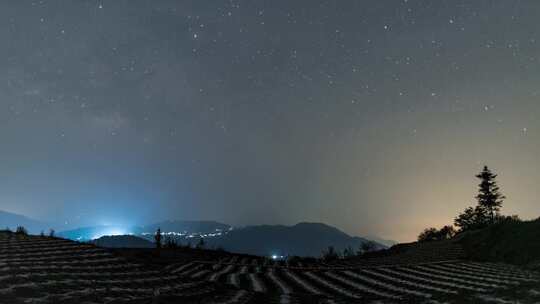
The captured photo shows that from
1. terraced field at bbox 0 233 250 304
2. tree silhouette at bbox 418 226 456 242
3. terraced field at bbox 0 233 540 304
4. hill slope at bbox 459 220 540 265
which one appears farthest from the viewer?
tree silhouette at bbox 418 226 456 242

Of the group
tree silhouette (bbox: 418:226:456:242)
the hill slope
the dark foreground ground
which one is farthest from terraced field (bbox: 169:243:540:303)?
tree silhouette (bbox: 418:226:456:242)

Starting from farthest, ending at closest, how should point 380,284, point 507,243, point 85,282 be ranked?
point 507,243 < point 380,284 < point 85,282

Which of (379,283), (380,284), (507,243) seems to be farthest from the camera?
(507,243)

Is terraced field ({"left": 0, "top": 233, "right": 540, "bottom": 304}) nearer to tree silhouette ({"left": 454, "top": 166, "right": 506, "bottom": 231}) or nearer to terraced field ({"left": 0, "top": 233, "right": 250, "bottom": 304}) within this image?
terraced field ({"left": 0, "top": 233, "right": 250, "bottom": 304})

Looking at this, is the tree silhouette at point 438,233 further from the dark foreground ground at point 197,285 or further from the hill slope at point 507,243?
the dark foreground ground at point 197,285

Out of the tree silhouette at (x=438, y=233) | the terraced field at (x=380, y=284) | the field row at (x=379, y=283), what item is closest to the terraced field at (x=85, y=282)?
the terraced field at (x=380, y=284)

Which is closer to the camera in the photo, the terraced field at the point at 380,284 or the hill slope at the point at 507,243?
the terraced field at the point at 380,284

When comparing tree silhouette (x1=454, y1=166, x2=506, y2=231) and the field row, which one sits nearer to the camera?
the field row

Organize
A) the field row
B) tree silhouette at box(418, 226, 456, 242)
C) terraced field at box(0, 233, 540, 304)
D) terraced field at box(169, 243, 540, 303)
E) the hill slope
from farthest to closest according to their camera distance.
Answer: tree silhouette at box(418, 226, 456, 242), the hill slope, the field row, terraced field at box(169, 243, 540, 303), terraced field at box(0, 233, 540, 304)

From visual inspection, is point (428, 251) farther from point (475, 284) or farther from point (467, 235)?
point (475, 284)

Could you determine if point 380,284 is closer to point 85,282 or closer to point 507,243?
point 85,282

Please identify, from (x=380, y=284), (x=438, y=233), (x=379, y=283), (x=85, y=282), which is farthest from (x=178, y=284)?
(x=438, y=233)

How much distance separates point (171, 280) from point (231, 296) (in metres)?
2.32

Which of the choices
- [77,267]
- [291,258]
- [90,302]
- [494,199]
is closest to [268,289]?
[77,267]
